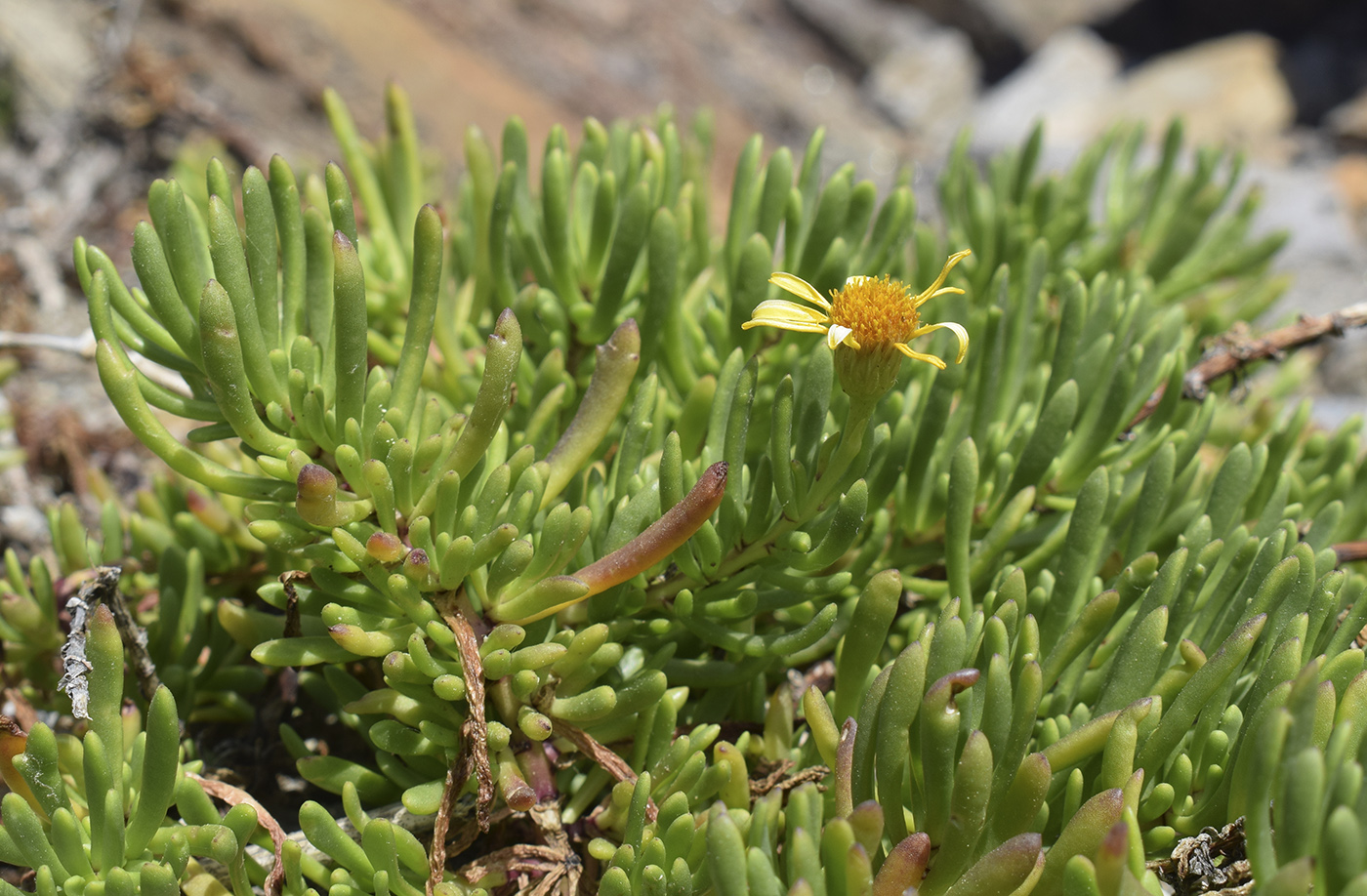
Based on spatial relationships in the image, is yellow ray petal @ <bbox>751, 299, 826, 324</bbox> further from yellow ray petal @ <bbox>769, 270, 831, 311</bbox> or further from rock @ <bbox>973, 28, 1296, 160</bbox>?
rock @ <bbox>973, 28, 1296, 160</bbox>

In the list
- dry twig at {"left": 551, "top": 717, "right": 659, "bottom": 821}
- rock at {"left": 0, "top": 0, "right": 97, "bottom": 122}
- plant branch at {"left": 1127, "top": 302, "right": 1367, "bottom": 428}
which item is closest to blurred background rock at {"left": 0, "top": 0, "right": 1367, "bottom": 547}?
rock at {"left": 0, "top": 0, "right": 97, "bottom": 122}

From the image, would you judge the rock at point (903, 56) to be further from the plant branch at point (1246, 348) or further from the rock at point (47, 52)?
the plant branch at point (1246, 348)

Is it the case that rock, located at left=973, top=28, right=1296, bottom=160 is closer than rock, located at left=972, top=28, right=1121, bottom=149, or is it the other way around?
rock, located at left=973, top=28, right=1296, bottom=160

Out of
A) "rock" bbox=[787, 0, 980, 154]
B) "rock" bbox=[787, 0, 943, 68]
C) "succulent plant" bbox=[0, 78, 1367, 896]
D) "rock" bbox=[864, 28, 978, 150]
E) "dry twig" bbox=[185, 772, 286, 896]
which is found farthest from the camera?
"rock" bbox=[787, 0, 943, 68]

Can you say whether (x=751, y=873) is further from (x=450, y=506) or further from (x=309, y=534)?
(x=309, y=534)

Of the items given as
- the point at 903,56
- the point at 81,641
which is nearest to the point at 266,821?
the point at 81,641

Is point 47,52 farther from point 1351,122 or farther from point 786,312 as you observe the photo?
point 1351,122
